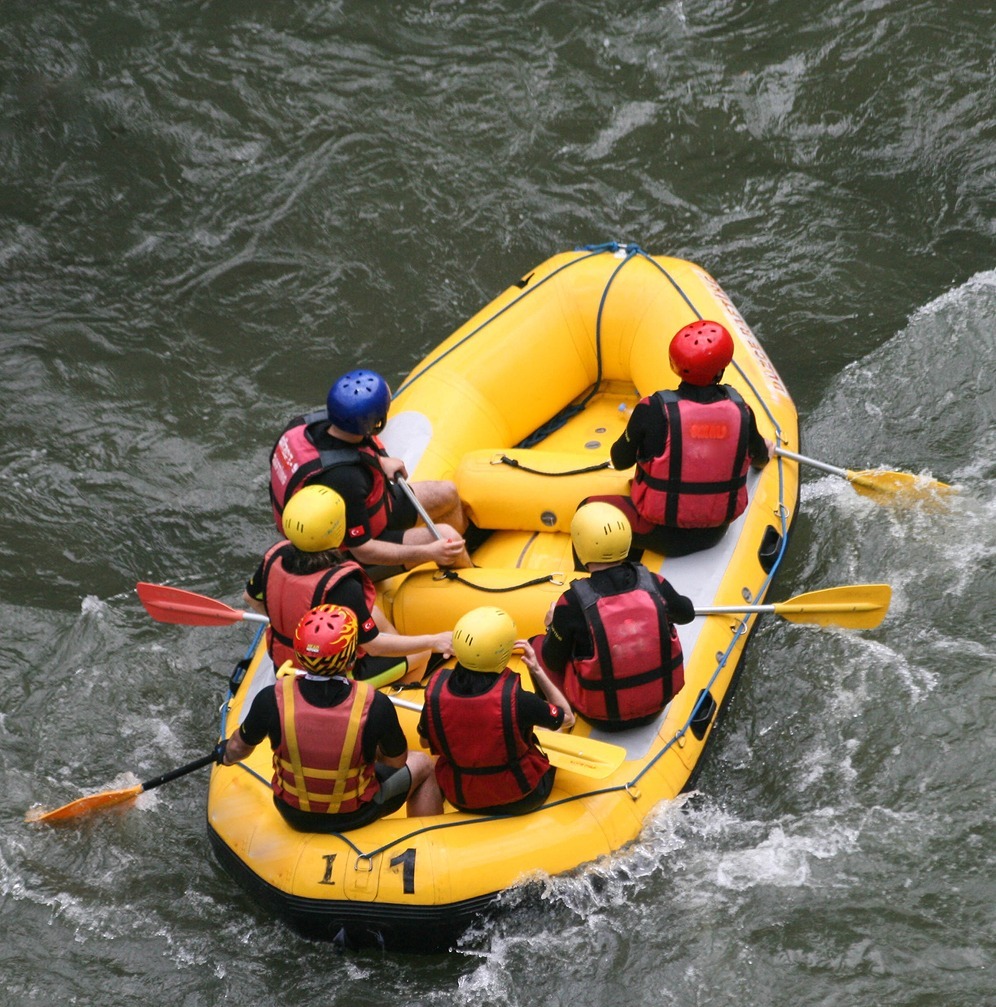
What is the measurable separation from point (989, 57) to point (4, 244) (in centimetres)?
652

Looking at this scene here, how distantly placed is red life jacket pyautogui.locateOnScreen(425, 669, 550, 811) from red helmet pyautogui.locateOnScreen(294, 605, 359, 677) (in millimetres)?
330

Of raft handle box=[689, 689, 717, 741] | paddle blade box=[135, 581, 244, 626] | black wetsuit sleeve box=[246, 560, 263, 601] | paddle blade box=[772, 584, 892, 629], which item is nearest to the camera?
black wetsuit sleeve box=[246, 560, 263, 601]

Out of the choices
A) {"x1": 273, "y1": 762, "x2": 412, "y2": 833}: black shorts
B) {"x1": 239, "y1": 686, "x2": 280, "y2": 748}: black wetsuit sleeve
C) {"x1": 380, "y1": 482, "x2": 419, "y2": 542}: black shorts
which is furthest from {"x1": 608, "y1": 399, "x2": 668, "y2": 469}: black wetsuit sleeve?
{"x1": 239, "y1": 686, "x2": 280, "y2": 748}: black wetsuit sleeve

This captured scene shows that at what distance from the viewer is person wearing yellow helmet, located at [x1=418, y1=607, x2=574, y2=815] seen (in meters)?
4.20

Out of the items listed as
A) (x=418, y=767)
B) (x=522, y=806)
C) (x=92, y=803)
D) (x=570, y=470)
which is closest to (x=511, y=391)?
(x=570, y=470)

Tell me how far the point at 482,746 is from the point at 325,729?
0.51 m

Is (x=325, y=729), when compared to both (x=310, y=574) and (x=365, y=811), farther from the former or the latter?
(x=310, y=574)

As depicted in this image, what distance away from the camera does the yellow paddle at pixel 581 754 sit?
14.8ft

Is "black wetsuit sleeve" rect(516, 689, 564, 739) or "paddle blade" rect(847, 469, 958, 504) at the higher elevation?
"paddle blade" rect(847, 469, 958, 504)

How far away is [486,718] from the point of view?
427 cm

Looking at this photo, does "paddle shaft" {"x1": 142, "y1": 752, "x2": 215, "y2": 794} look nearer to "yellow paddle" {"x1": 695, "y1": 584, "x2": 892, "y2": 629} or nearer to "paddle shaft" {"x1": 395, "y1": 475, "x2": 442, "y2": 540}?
"paddle shaft" {"x1": 395, "y1": 475, "x2": 442, "y2": 540}

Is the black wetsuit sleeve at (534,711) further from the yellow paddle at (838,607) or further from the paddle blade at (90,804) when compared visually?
the paddle blade at (90,804)

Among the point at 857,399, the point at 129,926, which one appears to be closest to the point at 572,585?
the point at 129,926

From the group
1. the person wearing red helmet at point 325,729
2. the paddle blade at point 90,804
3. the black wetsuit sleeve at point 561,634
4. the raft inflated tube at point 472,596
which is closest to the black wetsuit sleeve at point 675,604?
the black wetsuit sleeve at point 561,634
